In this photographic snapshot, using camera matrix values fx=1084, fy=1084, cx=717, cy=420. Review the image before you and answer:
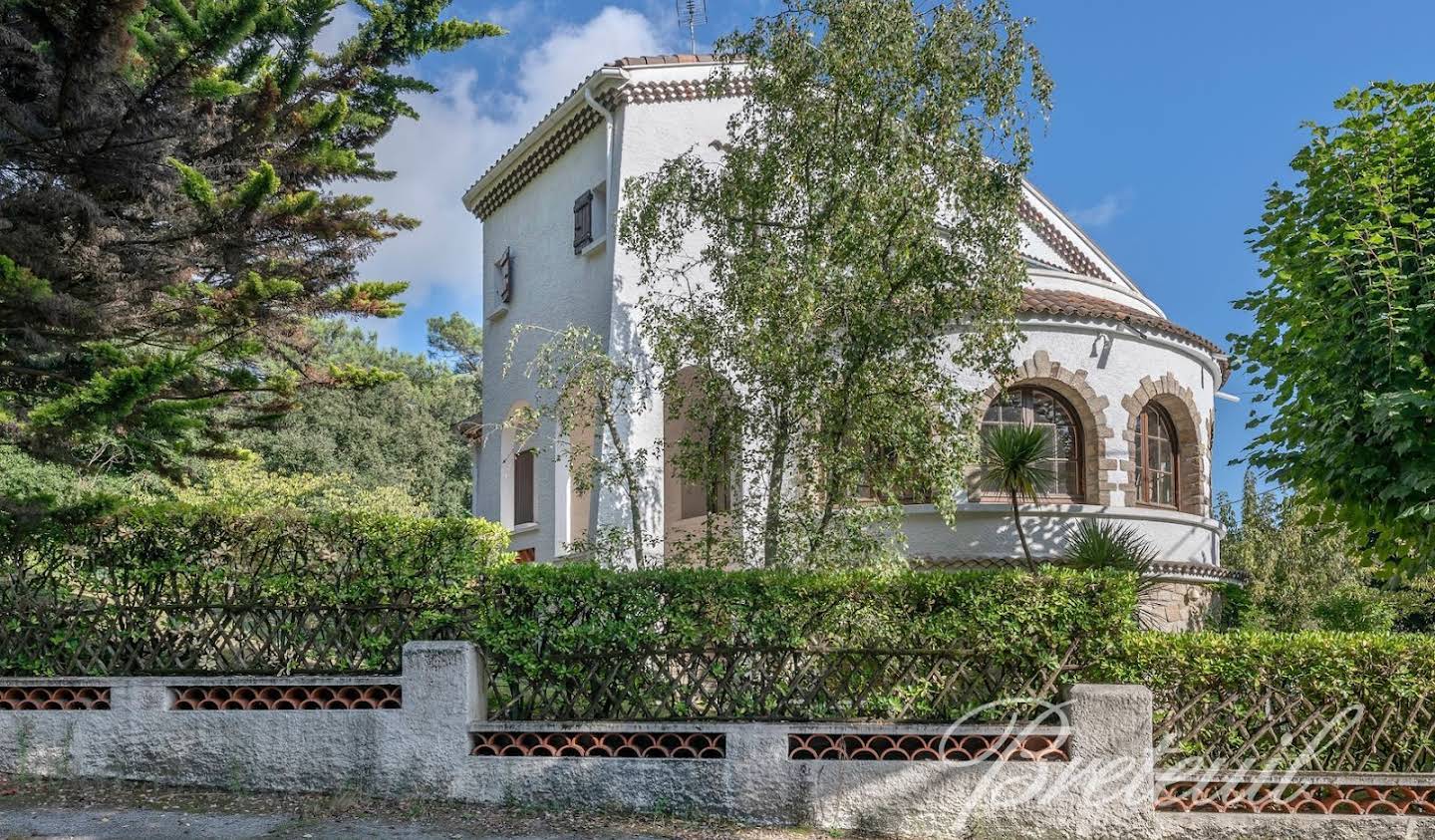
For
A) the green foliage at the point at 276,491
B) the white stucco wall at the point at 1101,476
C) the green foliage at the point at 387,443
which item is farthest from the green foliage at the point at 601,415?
the green foliage at the point at 387,443

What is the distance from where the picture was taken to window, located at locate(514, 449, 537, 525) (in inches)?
714

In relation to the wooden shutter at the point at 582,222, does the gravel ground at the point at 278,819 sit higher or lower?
lower

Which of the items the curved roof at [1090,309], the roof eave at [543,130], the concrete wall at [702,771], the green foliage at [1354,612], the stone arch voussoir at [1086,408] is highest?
the roof eave at [543,130]

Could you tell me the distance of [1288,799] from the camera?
8516 millimetres

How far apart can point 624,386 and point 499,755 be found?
5.35 metres

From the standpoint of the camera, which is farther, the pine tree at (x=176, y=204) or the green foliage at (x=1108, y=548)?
the green foliage at (x=1108, y=548)

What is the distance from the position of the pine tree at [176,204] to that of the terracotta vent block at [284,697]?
2.39 metres

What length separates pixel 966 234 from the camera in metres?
10.7

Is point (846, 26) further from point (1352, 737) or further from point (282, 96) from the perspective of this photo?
point (1352, 737)

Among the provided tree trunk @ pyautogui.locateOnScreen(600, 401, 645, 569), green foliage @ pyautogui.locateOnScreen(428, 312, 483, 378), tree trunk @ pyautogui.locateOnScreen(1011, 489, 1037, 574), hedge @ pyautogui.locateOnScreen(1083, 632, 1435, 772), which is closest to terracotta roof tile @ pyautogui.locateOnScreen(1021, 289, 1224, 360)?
tree trunk @ pyautogui.locateOnScreen(1011, 489, 1037, 574)

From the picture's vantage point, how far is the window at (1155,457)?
53.9ft

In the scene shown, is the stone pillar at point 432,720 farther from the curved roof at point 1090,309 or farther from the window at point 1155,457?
the window at point 1155,457

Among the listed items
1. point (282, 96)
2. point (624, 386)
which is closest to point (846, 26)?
point (624, 386)

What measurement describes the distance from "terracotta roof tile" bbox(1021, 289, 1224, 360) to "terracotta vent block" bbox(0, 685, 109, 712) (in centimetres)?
1206
